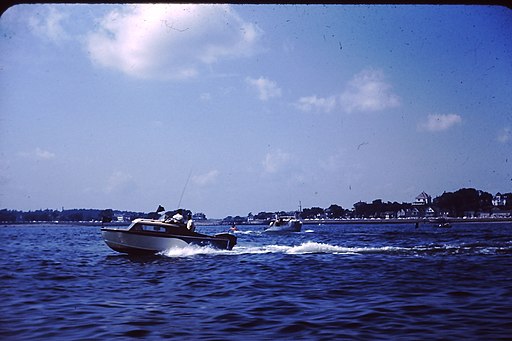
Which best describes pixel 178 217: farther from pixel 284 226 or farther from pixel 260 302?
pixel 284 226

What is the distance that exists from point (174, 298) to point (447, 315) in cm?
731

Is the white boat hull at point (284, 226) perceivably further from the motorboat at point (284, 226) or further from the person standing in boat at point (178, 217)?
the person standing in boat at point (178, 217)

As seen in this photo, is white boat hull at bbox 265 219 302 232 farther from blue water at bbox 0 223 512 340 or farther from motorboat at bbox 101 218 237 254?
blue water at bbox 0 223 512 340

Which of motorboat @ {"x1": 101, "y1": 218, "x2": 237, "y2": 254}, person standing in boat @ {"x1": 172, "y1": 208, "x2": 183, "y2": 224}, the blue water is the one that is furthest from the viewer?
person standing in boat @ {"x1": 172, "y1": 208, "x2": 183, "y2": 224}

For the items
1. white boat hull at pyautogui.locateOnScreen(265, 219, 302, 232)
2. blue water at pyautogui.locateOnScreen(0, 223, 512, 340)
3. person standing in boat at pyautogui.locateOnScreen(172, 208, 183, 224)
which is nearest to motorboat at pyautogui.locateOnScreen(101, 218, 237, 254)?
person standing in boat at pyautogui.locateOnScreen(172, 208, 183, 224)

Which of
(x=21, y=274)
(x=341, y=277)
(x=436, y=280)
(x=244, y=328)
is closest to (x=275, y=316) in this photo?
(x=244, y=328)

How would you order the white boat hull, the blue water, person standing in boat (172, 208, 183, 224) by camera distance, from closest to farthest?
the blue water
person standing in boat (172, 208, 183, 224)
the white boat hull

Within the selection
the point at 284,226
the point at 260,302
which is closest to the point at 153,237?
the point at 260,302

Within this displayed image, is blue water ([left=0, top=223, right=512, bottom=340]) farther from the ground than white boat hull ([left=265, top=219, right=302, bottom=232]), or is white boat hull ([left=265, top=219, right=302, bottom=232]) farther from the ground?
blue water ([left=0, top=223, right=512, bottom=340])

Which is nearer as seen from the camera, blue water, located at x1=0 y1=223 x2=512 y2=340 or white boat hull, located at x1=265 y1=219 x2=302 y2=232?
blue water, located at x1=0 y1=223 x2=512 y2=340

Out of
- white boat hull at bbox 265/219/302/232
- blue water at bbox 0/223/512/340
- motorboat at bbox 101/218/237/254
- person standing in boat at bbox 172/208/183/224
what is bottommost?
white boat hull at bbox 265/219/302/232

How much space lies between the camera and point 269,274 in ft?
63.5

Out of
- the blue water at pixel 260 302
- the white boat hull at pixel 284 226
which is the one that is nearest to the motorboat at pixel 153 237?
Result: the blue water at pixel 260 302

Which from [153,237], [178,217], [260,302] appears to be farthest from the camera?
[178,217]
